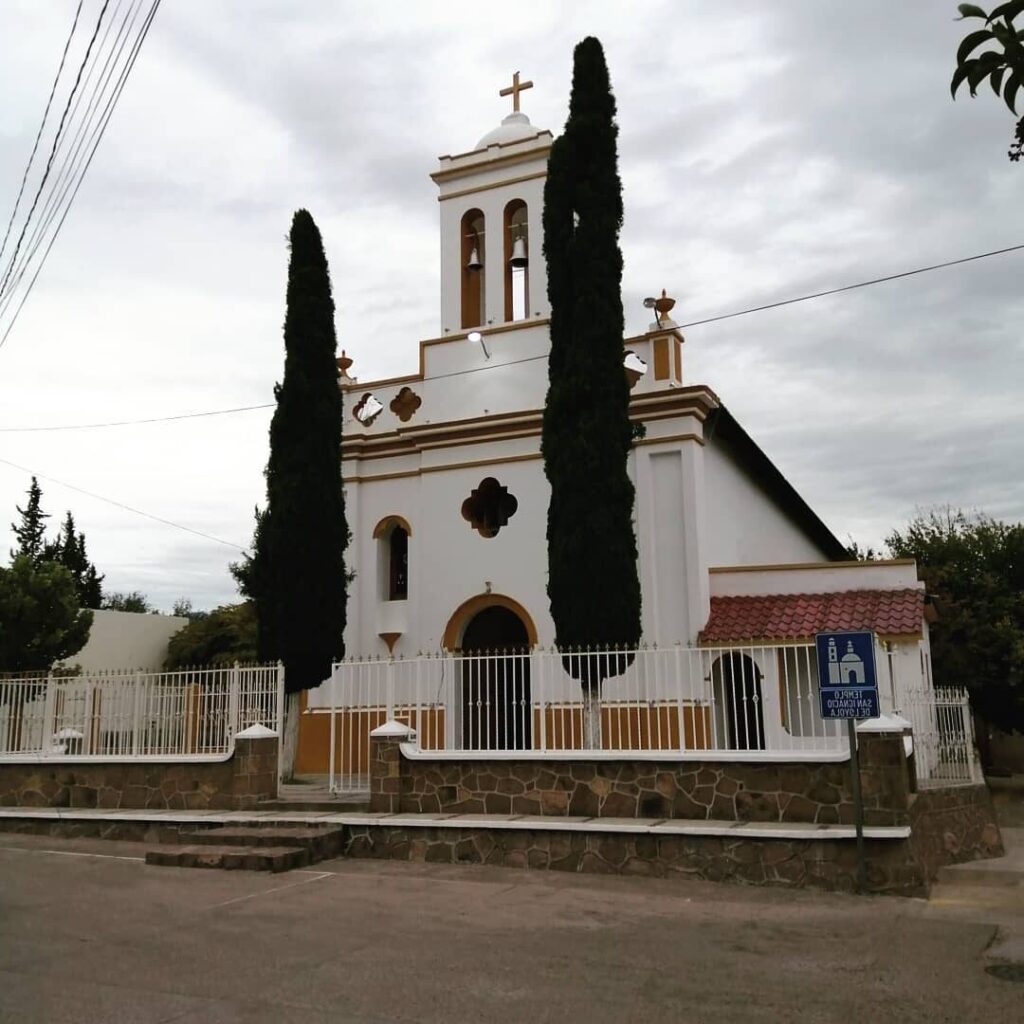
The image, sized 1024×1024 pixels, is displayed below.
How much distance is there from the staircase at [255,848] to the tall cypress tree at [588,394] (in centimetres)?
353

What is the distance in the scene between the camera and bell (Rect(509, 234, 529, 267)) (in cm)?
1733

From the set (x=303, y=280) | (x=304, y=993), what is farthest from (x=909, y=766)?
(x=303, y=280)

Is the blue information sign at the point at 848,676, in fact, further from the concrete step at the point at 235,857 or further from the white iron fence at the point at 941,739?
the concrete step at the point at 235,857

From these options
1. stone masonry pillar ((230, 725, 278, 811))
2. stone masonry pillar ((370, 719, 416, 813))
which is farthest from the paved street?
stone masonry pillar ((230, 725, 278, 811))

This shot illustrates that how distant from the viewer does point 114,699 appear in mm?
12945

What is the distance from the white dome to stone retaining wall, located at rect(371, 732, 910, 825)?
11.1 meters

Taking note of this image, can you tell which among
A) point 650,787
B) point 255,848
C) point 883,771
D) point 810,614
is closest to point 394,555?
point 810,614

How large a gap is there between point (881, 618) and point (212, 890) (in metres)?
9.68

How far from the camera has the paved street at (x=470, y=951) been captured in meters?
5.52

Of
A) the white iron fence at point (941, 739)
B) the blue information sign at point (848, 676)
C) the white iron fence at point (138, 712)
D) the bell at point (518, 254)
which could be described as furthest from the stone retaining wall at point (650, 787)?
the bell at point (518, 254)

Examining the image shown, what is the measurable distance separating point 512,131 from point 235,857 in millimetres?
13116

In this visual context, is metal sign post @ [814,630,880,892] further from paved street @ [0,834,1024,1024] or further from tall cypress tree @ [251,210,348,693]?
tall cypress tree @ [251,210,348,693]

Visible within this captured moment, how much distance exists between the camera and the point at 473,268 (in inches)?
695

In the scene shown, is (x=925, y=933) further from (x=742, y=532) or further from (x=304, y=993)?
(x=742, y=532)
